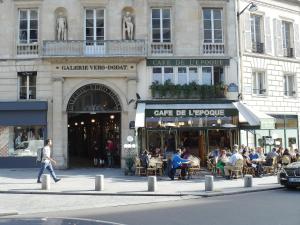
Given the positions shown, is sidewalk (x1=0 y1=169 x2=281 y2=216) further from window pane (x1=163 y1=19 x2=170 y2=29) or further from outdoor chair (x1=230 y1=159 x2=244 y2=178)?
window pane (x1=163 y1=19 x2=170 y2=29)

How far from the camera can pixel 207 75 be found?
24234 mm

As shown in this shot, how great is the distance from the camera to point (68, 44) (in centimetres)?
2327

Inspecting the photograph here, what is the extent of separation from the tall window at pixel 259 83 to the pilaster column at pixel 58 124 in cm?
1092

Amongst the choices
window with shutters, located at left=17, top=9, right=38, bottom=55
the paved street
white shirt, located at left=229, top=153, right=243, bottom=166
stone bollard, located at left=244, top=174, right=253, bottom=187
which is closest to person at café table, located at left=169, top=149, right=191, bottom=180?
white shirt, located at left=229, top=153, right=243, bottom=166

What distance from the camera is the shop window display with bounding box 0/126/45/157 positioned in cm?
2372

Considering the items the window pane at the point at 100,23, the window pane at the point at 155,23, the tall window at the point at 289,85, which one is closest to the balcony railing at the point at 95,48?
the window pane at the point at 100,23

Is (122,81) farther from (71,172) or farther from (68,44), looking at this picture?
(71,172)

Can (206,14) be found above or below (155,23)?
above

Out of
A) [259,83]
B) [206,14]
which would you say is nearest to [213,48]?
[206,14]

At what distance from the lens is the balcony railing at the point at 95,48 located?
23141mm

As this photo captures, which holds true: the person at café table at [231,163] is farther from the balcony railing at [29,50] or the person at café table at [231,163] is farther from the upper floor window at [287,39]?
the balcony railing at [29,50]

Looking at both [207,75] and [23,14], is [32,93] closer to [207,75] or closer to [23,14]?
[23,14]

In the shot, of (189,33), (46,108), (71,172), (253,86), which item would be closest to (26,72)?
(46,108)

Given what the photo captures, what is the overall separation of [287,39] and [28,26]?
15.5 m
